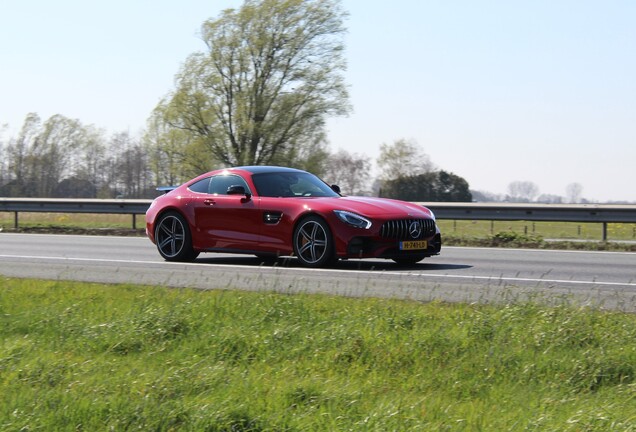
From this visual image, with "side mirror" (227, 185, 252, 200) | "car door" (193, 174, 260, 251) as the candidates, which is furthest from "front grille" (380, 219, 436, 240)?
"side mirror" (227, 185, 252, 200)

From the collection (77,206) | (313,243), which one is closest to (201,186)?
(313,243)

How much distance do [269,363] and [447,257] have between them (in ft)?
26.8

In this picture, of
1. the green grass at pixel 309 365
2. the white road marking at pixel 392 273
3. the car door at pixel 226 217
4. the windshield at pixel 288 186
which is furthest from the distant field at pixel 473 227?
the green grass at pixel 309 365

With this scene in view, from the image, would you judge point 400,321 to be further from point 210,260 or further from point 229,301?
point 210,260

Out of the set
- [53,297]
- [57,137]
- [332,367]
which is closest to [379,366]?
[332,367]

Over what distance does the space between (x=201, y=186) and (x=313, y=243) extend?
2388mm

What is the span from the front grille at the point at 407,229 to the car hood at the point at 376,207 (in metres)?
0.07

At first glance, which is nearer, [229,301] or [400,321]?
[400,321]

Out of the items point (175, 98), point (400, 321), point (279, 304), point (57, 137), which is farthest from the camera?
point (57, 137)

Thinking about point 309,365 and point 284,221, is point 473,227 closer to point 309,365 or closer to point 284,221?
point 284,221

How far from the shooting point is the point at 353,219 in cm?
1152

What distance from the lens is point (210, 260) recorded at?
13.7 metres

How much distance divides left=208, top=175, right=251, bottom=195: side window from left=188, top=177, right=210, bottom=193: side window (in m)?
0.07

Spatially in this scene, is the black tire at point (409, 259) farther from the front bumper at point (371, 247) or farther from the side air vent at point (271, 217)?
the side air vent at point (271, 217)
